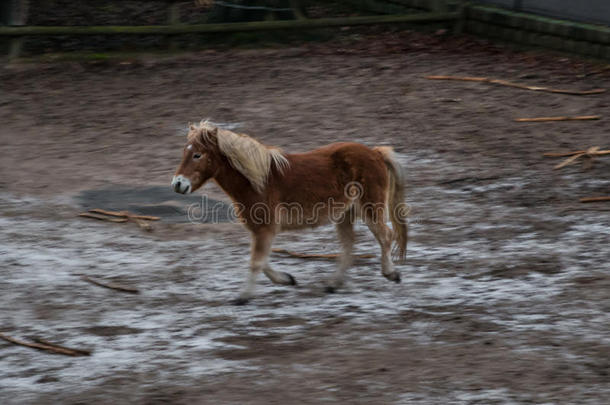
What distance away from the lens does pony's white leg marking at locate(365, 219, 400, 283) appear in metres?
6.33

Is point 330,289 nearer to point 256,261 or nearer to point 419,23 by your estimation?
point 256,261

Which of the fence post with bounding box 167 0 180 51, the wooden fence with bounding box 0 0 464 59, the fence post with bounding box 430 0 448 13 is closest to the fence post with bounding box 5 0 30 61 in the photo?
the wooden fence with bounding box 0 0 464 59

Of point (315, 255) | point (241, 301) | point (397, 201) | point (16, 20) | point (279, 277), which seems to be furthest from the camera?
point (16, 20)

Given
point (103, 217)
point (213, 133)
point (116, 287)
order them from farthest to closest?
point (103, 217)
point (116, 287)
point (213, 133)

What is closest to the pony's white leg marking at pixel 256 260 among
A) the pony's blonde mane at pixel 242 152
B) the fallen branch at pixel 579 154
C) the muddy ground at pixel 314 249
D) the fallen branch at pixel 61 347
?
the muddy ground at pixel 314 249

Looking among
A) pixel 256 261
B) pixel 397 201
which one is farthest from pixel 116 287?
pixel 397 201

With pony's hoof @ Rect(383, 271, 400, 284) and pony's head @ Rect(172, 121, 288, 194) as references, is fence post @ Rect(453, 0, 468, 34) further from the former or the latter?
pony's head @ Rect(172, 121, 288, 194)

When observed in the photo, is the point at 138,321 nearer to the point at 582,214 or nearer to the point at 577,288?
the point at 577,288

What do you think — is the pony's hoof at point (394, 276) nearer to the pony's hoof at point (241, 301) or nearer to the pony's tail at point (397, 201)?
the pony's tail at point (397, 201)

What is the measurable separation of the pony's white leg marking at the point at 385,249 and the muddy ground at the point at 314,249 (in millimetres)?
110

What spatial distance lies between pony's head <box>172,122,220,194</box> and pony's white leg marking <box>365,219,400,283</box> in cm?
130

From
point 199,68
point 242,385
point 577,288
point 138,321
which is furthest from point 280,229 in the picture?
point 199,68

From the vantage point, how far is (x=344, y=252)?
6445 millimetres

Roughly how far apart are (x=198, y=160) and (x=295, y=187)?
76 centimetres
